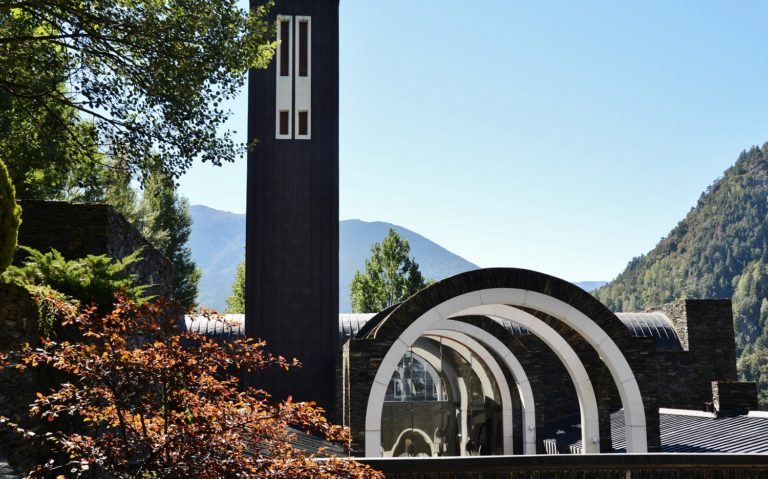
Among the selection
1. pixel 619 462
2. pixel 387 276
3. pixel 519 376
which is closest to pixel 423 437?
pixel 519 376

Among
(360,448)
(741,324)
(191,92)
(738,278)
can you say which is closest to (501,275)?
(360,448)

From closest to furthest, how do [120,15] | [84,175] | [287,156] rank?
[120,15]
[84,175]
[287,156]

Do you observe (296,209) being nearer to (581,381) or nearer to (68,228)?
(581,381)

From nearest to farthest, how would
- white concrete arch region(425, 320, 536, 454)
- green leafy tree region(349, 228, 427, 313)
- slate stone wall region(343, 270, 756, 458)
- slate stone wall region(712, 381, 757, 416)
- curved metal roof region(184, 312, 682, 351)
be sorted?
1. slate stone wall region(343, 270, 756, 458)
2. slate stone wall region(712, 381, 757, 416)
3. white concrete arch region(425, 320, 536, 454)
4. curved metal roof region(184, 312, 682, 351)
5. green leafy tree region(349, 228, 427, 313)

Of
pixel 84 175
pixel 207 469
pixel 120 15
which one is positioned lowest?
pixel 207 469

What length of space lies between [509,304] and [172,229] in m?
32.4

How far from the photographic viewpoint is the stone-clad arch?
15070mm

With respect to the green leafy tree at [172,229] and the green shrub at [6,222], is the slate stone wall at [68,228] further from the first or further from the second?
the green leafy tree at [172,229]

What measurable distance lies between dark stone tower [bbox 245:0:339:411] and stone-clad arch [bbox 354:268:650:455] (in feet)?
25.6

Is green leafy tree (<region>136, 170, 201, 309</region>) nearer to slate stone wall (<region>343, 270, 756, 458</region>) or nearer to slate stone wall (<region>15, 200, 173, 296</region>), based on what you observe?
slate stone wall (<region>343, 270, 756, 458</region>)

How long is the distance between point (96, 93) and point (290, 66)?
38.9 ft

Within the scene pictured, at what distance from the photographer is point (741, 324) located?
308 feet

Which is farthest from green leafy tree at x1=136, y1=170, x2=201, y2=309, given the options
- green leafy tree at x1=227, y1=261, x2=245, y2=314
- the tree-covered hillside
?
the tree-covered hillside

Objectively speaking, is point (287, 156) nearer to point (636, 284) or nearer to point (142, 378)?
point (142, 378)
